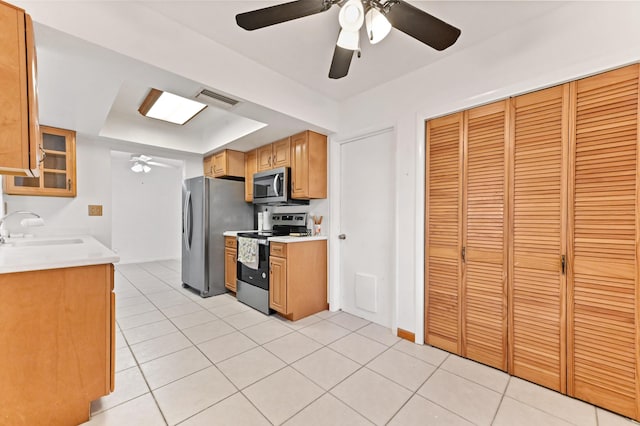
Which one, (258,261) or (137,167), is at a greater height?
(137,167)

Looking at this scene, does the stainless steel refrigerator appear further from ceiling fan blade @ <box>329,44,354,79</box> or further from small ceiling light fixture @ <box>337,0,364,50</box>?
small ceiling light fixture @ <box>337,0,364,50</box>

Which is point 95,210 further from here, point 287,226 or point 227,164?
point 287,226

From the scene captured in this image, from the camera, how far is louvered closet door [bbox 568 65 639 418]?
148cm

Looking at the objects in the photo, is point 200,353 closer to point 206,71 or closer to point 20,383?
point 20,383

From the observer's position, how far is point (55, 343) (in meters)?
1.36

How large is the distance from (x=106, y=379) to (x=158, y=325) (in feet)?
4.19

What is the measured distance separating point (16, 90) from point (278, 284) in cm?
234

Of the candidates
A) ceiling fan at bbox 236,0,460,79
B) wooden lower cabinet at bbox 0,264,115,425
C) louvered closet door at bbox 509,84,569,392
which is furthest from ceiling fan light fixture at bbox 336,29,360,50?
wooden lower cabinet at bbox 0,264,115,425

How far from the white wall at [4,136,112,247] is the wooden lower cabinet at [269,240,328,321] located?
2329 millimetres

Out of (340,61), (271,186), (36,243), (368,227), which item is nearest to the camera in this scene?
(340,61)

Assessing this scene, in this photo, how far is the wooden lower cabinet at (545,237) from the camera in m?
1.51

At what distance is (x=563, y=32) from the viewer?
1663mm

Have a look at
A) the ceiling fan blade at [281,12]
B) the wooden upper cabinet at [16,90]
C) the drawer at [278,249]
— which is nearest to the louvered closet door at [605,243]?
the ceiling fan blade at [281,12]

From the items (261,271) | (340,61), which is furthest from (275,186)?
(340,61)
